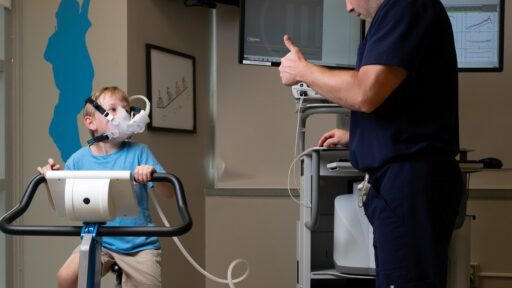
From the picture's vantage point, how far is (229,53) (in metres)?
3.40

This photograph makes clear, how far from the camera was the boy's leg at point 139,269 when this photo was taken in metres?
1.94

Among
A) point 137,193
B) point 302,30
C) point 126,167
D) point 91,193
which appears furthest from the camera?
point 302,30

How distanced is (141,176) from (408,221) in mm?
697

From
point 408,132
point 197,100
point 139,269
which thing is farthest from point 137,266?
point 197,100

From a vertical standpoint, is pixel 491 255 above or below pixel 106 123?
below

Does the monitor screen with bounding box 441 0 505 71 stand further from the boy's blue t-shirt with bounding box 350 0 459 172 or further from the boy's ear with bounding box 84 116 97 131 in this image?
the boy's ear with bounding box 84 116 97 131

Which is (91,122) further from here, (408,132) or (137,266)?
(408,132)

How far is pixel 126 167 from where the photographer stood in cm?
203

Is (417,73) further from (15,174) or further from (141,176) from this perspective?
(15,174)

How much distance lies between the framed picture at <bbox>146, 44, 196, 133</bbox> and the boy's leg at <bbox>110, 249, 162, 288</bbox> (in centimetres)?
100

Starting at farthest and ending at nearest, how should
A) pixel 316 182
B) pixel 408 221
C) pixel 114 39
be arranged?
pixel 114 39 → pixel 316 182 → pixel 408 221

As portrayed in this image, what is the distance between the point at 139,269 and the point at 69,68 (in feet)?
4.08

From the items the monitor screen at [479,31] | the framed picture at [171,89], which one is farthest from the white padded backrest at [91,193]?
the monitor screen at [479,31]

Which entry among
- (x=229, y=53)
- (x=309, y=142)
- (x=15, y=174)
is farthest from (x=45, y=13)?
(x=309, y=142)
